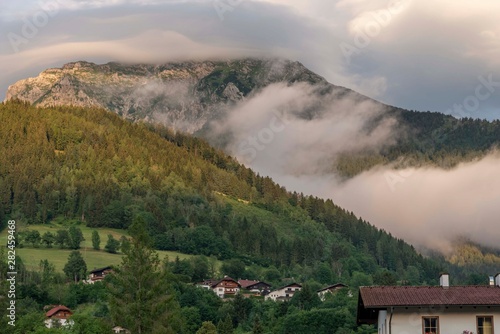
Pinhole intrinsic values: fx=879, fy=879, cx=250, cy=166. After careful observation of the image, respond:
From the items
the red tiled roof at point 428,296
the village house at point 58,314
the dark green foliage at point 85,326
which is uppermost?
the village house at point 58,314

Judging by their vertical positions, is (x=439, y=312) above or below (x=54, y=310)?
below

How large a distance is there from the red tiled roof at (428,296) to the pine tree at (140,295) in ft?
89.5

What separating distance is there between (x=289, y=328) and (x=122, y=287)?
89.7m

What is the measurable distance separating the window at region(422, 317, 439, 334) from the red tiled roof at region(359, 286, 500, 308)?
1.28 meters

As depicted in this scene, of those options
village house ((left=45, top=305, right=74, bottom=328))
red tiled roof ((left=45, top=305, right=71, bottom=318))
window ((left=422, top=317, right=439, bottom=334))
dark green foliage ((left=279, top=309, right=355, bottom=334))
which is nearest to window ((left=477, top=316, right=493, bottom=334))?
window ((left=422, top=317, right=439, bottom=334))

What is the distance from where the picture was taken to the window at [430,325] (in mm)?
59312

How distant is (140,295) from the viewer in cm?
8344

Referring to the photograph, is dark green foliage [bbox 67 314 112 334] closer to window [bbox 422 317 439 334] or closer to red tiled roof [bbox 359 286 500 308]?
red tiled roof [bbox 359 286 500 308]

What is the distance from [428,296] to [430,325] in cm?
194

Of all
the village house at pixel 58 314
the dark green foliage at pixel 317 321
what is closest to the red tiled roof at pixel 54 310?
the village house at pixel 58 314

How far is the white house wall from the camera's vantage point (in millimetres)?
59250

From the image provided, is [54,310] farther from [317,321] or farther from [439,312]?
[439,312]

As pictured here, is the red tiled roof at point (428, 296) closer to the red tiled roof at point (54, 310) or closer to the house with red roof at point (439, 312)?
the house with red roof at point (439, 312)

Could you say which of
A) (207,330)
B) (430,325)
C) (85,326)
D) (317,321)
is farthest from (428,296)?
(317,321)
